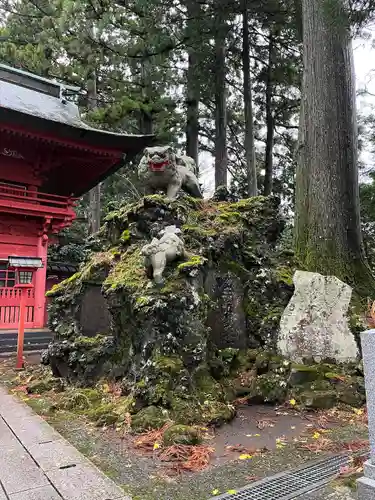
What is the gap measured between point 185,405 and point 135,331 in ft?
3.85

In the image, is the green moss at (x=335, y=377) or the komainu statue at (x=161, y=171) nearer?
the green moss at (x=335, y=377)

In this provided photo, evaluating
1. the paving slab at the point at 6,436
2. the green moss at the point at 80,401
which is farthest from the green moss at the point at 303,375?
the paving slab at the point at 6,436

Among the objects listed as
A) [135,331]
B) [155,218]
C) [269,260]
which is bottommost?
[135,331]

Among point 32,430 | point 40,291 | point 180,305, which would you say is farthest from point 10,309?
point 180,305

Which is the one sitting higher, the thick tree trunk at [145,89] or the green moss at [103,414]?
the thick tree trunk at [145,89]

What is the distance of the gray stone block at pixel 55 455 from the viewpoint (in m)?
2.84

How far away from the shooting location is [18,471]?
2.72 metres

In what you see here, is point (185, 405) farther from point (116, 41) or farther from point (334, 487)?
point (116, 41)

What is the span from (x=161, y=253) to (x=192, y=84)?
9.99 m

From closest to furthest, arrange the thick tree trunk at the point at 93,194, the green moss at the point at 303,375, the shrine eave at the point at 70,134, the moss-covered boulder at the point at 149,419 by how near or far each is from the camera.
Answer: the moss-covered boulder at the point at 149,419 < the green moss at the point at 303,375 < the shrine eave at the point at 70,134 < the thick tree trunk at the point at 93,194

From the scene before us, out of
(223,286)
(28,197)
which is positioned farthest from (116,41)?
(223,286)

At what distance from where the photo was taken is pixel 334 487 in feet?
7.66

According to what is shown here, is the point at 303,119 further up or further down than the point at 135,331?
further up

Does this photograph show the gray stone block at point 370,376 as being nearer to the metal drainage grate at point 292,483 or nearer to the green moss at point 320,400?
the metal drainage grate at point 292,483
